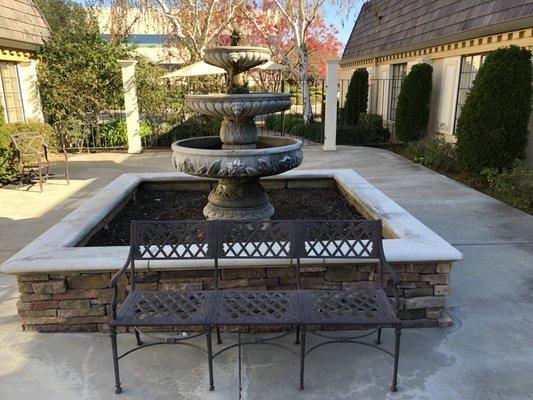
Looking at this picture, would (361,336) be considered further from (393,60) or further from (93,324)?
(393,60)

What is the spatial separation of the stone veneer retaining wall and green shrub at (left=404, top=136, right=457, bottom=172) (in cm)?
617

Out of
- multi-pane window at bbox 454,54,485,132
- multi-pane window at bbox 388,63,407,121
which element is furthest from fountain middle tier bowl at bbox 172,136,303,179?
multi-pane window at bbox 388,63,407,121

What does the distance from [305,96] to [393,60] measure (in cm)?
290

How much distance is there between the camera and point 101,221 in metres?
4.23

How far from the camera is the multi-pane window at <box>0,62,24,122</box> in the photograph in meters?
9.58

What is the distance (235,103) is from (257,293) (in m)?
1.68

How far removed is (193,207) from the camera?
5281mm

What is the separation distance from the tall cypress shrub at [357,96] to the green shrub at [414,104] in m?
3.87

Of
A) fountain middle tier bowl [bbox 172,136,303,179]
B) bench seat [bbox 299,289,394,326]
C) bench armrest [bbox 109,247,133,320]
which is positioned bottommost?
Answer: bench seat [bbox 299,289,394,326]

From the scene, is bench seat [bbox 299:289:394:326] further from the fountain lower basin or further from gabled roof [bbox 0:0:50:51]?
gabled roof [bbox 0:0:50:51]

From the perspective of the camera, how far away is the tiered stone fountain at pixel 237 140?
372cm

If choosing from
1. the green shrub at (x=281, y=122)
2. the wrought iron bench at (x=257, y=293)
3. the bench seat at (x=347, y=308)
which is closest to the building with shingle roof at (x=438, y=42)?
the green shrub at (x=281, y=122)

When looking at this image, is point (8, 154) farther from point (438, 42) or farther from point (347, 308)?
point (438, 42)

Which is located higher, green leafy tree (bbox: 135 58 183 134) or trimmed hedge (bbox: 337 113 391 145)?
green leafy tree (bbox: 135 58 183 134)
